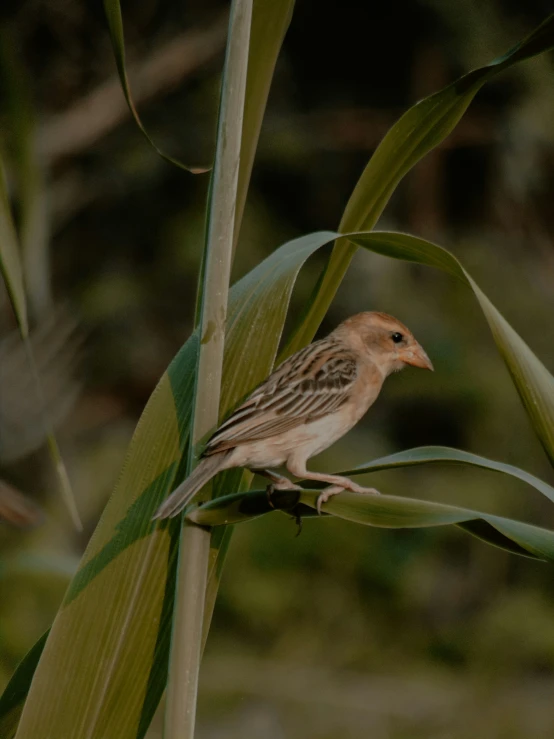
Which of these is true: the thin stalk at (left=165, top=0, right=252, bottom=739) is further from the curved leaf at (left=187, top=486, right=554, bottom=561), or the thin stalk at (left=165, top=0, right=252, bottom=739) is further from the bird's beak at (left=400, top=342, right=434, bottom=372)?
the bird's beak at (left=400, top=342, right=434, bottom=372)

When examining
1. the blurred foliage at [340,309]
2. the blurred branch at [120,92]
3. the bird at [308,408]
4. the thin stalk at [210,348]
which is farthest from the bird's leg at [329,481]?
the blurred branch at [120,92]

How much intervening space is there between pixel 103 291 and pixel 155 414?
260 inches

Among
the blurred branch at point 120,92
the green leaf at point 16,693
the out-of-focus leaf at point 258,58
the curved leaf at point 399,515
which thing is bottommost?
the green leaf at point 16,693

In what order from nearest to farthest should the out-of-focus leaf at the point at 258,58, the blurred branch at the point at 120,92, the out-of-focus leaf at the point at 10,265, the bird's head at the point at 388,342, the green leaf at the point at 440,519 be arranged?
the green leaf at the point at 440,519 < the out-of-focus leaf at the point at 10,265 < the out-of-focus leaf at the point at 258,58 < the bird's head at the point at 388,342 < the blurred branch at the point at 120,92

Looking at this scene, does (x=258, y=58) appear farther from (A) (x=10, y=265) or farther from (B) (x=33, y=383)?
(B) (x=33, y=383)

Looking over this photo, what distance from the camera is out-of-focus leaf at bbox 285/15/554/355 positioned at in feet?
4.58

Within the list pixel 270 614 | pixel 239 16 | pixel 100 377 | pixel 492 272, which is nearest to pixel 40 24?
pixel 100 377

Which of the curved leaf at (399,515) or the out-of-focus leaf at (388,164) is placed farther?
the out-of-focus leaf at (388,164)

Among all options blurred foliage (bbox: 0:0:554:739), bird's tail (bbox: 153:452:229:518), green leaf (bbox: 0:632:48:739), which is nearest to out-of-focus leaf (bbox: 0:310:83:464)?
blurred foliage (bbox: 0:0:554:739)

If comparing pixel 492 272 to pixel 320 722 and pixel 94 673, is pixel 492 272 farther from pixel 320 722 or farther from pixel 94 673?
pixel 94 673

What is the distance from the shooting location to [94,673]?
52.7 inches

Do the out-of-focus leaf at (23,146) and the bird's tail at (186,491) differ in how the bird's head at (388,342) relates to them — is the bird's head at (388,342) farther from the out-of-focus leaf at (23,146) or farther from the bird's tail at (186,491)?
the bird's tail at (186,491)

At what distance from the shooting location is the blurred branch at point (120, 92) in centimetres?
845

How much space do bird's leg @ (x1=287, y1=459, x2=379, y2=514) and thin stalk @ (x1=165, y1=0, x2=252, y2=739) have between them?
137 millimetres
